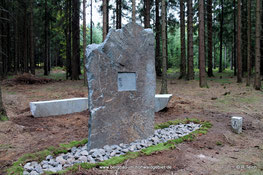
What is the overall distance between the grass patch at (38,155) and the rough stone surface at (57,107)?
9.84 ft

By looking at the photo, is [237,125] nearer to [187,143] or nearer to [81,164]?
[187,143]

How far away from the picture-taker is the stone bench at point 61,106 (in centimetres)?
674

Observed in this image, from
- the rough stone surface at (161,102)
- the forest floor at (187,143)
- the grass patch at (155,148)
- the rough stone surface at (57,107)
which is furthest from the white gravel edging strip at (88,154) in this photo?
the rough stone surface at (57,107)

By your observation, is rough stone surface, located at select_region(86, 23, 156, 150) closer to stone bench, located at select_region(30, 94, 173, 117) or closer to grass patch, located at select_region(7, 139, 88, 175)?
grass patch, located at select_region(7, 139, 88, 175)

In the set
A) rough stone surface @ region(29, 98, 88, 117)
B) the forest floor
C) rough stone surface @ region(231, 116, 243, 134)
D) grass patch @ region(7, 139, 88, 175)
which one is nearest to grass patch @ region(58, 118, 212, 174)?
the forest floor

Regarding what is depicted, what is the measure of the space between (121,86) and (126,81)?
177 mm

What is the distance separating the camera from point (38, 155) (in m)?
3.65

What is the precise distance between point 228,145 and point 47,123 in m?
5.00

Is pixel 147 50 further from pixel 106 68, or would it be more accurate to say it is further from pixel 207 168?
pixel 207 168

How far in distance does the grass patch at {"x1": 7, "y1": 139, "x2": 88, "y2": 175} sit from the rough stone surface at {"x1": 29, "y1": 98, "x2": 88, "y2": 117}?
300 centimetres

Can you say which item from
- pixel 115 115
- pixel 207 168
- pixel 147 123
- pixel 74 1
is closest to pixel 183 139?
pixel 147 123

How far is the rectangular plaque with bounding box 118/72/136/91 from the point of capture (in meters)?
4.43

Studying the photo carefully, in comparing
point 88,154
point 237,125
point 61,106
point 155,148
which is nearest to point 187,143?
point 155,148

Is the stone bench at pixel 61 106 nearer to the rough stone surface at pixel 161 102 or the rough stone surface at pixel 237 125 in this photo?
the rough stone surface at pixel 161 102
